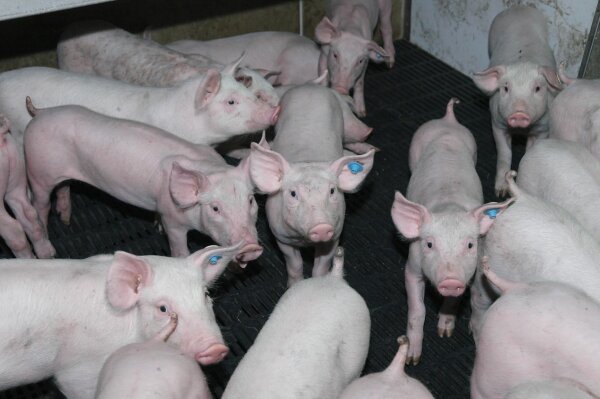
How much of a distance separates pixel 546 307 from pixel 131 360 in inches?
69.6

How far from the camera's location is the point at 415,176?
4.85 metres

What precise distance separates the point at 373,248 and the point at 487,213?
1.25 metres

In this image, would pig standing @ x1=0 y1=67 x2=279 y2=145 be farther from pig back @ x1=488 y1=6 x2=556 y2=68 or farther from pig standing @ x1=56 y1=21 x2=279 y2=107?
pig back @ x1=488 y1=6 x2=556 y2=68

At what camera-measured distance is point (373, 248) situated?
5.19 meters

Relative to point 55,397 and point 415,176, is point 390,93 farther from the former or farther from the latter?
point 55,397

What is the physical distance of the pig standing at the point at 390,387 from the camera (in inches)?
119

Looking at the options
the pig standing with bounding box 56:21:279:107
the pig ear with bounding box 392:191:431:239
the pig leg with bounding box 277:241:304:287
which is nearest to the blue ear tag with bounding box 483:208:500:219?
the pig ear with bounding box 392:191:431:239

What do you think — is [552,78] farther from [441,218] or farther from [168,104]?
[168,104]

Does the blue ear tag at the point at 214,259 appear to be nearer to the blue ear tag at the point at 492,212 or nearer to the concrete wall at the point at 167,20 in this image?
the blue ear tag at the point at 492,212

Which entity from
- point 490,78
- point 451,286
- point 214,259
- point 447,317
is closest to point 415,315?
point 447,317

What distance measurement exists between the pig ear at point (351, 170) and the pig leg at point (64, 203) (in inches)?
80.3

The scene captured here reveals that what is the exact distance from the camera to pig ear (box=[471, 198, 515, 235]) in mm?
4004

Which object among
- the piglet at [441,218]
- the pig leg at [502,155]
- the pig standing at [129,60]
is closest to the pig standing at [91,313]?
the piglet at [441,218]

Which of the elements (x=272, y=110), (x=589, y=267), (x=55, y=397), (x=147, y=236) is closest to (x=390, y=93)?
(x=272, y=110)
